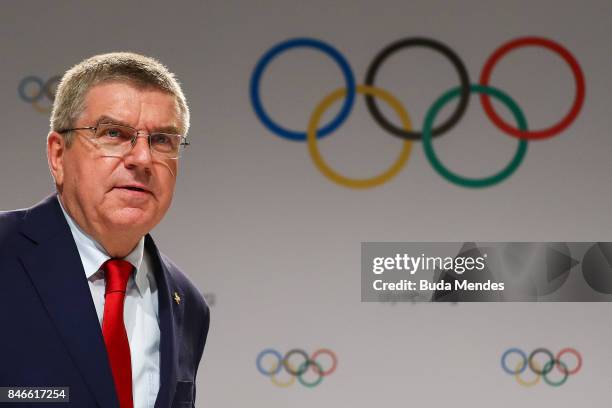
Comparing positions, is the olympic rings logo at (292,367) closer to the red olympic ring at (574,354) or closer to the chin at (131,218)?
the red olympic ring at (574,354)

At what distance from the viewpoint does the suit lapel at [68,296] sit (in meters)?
1.12

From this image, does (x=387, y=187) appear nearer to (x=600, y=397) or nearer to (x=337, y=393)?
(x=337, y=393)

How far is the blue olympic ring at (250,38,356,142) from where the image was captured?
2936 millimetres

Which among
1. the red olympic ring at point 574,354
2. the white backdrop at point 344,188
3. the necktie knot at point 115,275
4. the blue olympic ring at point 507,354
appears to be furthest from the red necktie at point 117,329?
the red olympic ring at point 574,354

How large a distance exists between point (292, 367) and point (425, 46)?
1.28 m

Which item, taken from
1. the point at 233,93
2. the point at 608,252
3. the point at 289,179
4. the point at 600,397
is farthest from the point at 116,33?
the point at 600,397

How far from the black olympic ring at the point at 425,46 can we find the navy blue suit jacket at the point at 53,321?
1.80 meters

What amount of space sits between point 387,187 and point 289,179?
36 cm

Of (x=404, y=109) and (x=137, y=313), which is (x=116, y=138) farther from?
(x=404, y=109)

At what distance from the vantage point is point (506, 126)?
2943mm

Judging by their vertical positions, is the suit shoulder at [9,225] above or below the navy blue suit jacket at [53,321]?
above

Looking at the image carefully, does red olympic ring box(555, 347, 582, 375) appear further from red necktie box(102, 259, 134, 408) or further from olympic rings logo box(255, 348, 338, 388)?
red necktie box(102, 259, 134, 408)

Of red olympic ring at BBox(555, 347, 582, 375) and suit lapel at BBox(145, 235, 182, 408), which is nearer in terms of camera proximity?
suit lapel at BBox(145, 235, 182, 408)

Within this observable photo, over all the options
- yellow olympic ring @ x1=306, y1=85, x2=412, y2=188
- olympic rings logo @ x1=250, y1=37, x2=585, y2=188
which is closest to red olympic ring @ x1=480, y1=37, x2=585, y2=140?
olympic rings logo @ x1=250, y1=37, x2=585, y2=188
